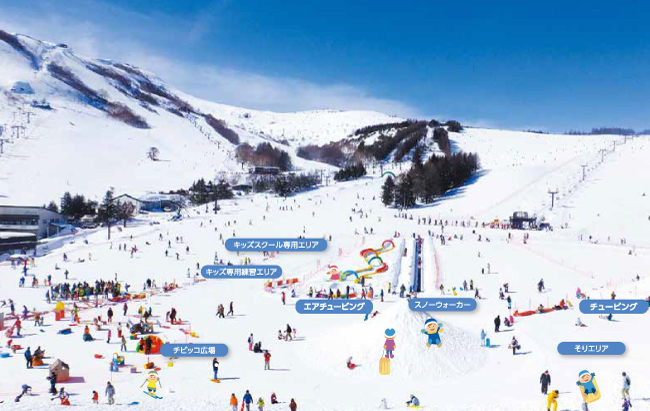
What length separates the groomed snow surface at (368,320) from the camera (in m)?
15.5

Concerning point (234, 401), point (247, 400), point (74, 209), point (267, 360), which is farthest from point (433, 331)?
point (74, 209)

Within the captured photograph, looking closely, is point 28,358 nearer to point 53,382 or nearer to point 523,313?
point 53,382

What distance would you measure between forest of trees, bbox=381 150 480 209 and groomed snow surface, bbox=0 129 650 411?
8.12m

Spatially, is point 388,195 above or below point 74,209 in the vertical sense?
above

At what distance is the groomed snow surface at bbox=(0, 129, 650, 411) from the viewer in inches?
610

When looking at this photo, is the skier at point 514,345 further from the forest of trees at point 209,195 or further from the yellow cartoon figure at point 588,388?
the forest of trees at point 209,195

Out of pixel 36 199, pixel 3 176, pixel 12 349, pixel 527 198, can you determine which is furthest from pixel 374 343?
pixel 3 176

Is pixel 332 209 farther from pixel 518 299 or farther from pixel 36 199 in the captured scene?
pixel 36 199

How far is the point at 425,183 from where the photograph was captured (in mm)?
71312

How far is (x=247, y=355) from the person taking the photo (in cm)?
1870

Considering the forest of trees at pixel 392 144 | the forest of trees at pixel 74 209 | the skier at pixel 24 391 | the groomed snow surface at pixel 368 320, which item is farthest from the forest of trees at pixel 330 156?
the skier at pixel 24 391

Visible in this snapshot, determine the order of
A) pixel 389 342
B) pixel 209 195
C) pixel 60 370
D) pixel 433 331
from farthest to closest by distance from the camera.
Answer: pixel 209 195
pixel 433 331
pixel 389 342
pixel 60 370

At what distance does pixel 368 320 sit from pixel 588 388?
314 inches

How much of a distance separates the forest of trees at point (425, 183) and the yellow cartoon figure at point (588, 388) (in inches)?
2102
